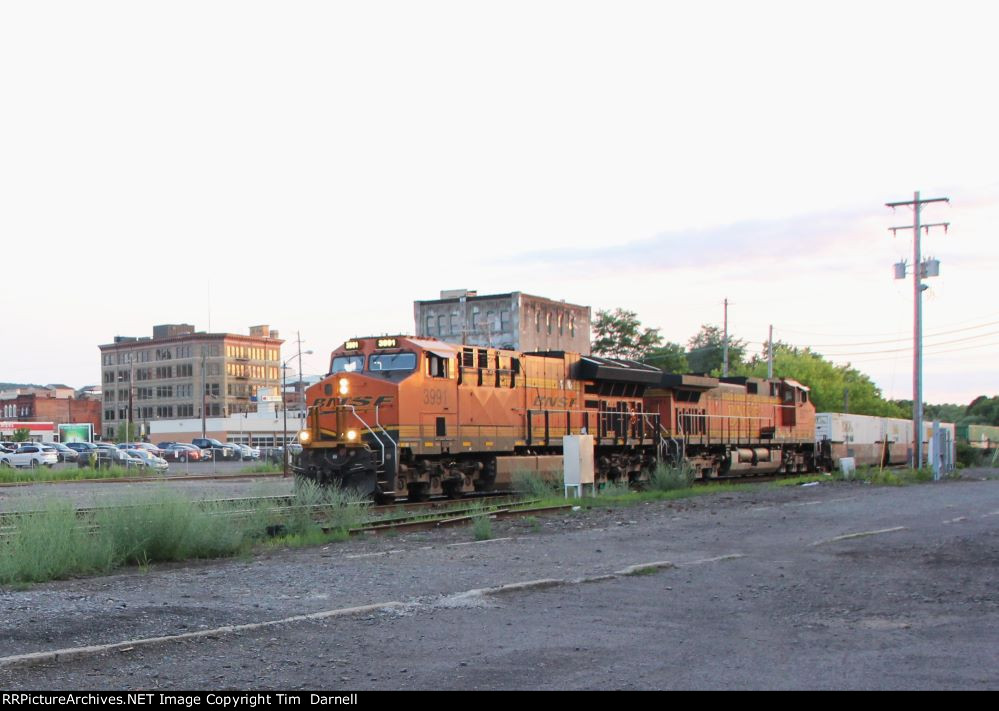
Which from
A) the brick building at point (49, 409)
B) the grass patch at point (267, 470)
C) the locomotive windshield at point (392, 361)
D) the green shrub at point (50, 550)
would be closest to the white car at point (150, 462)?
the grass patch at point (267, 470)

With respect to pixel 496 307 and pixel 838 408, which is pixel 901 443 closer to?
pixel 838 408

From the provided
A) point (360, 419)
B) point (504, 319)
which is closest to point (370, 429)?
point (360, 419)

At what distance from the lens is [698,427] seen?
31.0 meters

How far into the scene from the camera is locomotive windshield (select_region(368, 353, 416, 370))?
21.4 meters

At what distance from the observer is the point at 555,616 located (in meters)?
8.55

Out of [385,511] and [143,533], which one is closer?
[143,533]

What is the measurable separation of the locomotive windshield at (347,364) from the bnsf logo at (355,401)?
78 cm

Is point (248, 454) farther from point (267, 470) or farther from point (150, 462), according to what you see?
point (267, 470)

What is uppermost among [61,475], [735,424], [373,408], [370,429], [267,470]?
[373,408]

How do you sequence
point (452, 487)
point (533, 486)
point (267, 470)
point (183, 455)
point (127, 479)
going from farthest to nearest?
point (183, 455) → point (267, 470) → point (127, 479) → point (533, 486) → point (452, 487)

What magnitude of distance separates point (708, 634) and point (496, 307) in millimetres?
80842

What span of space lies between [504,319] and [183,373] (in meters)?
62.1
